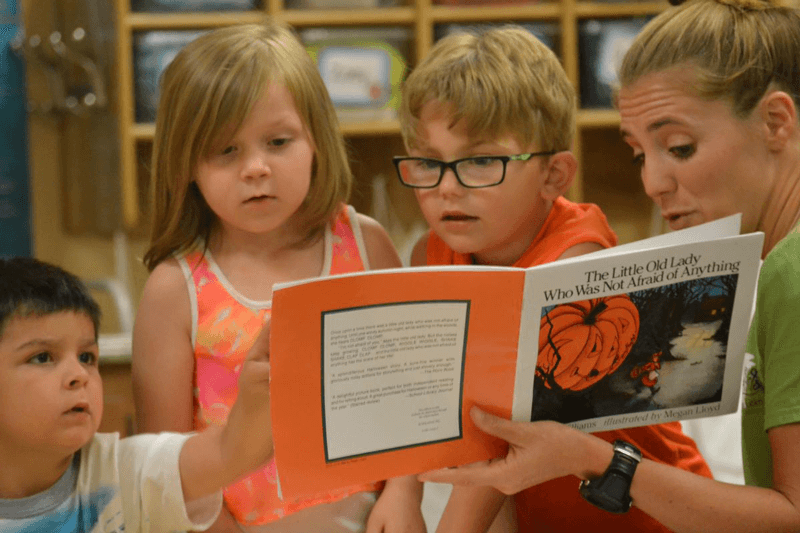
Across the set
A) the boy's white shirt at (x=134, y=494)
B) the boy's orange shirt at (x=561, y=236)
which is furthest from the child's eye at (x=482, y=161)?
the boy's white shirt at (x=134, y=494)

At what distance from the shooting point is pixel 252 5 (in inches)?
99.7

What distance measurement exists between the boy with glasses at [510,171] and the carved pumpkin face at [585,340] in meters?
0.19

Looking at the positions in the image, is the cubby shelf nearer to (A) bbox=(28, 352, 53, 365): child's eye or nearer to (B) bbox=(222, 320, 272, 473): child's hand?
(A) bbox=(28, 352, 53, 365): child's eye

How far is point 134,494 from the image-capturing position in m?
1.04

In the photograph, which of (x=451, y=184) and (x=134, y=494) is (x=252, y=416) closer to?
(x=134, y=494)

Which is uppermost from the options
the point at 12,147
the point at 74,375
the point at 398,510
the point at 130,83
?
the point at 130,83

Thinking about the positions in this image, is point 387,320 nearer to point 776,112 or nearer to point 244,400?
point 244,400

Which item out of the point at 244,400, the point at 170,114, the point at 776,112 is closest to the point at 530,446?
the point at 244,400

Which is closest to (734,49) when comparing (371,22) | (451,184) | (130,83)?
(451,184)

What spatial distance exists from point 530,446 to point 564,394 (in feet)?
0.24

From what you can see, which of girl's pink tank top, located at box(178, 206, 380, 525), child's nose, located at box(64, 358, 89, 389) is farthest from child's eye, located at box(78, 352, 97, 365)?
girl's pink tank top, located at box(178, 206, 380, 525)

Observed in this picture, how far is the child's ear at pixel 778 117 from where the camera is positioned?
989mm

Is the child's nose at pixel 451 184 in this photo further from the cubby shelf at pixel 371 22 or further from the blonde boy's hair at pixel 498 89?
the cubby shelf at pixel 371 22

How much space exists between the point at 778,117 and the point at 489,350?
0.47 m
